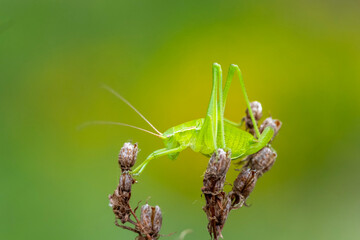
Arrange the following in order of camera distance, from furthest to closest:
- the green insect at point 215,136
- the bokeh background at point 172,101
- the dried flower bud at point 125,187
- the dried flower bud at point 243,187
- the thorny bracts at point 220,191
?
the bokeh background at point 172,101, the green insect at point 215,136, the dried flower bud at point 243,187, the dried flower bud at point 125,187, the thorny bracts at point 220,191

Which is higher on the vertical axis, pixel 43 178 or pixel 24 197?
pixel 43 178

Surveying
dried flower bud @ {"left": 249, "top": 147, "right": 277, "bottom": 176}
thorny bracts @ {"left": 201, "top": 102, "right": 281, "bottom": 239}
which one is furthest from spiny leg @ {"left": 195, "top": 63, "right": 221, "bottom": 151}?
thorny bracts @ {"left": 201, "top": 102, "right": 281, "bottom": 239}

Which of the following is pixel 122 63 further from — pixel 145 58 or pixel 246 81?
pixel 246 81

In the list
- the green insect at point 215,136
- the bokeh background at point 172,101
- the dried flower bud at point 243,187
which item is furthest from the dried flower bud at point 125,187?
the bokeh background at point 172,101

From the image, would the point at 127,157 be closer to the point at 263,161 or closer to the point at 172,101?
the point at 263,161

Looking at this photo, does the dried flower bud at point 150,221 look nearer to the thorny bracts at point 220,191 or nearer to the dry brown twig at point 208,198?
the dry brown twig at point 208,198

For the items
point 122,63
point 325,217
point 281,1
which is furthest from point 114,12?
point 325,217
